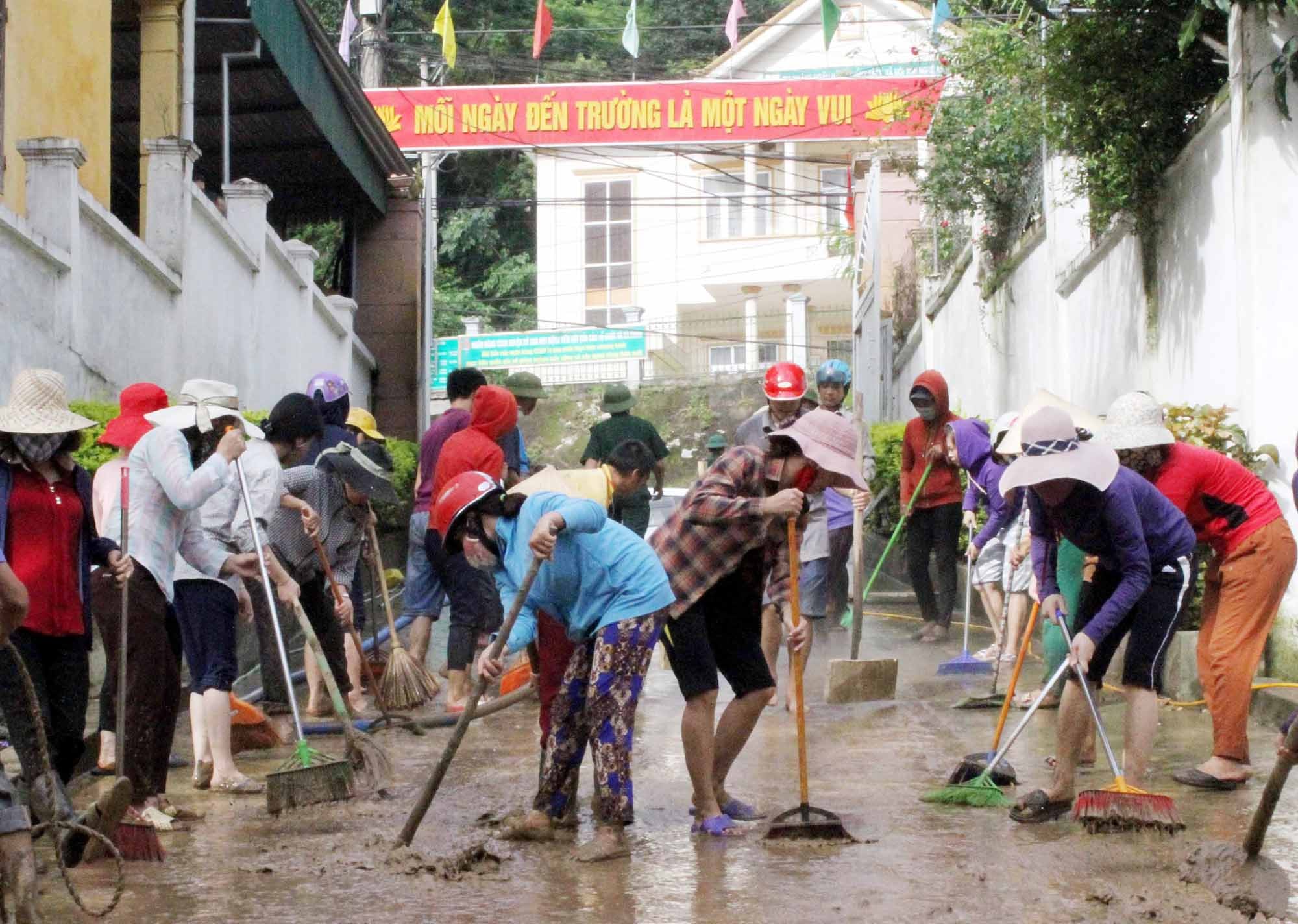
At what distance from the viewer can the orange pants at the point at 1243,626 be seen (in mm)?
6766

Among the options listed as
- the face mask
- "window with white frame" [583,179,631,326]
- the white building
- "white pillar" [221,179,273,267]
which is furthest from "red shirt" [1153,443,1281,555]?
"window with white frame" [583,179,631,326]

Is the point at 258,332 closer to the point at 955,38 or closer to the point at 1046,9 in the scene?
the point at 955,38

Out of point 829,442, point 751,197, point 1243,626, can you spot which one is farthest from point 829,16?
point 751,197

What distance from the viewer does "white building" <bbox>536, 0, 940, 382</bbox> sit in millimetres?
41156

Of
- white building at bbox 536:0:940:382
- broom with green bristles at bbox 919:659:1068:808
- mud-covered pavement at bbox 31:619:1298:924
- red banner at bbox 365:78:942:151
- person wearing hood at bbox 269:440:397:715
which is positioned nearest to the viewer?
mud-covered pavement at bbox 31:619:1298:924

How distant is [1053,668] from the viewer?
8.04m

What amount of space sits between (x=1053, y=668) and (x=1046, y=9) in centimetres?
391

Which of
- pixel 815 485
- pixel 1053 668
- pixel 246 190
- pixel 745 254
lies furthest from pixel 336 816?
pixel 745 254

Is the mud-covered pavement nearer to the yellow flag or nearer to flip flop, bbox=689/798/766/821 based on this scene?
flip flop, bbox=689/798/766/821

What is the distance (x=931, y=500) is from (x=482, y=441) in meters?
3.71

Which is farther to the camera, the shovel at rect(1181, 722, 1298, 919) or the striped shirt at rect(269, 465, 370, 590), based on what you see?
the striped shirt at rect(269, 465, 370, 590)

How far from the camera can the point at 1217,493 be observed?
6.83 m

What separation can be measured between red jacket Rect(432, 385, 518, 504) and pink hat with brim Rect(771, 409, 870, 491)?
319 centimetres

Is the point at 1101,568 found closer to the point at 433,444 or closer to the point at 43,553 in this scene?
the point at 43,553
